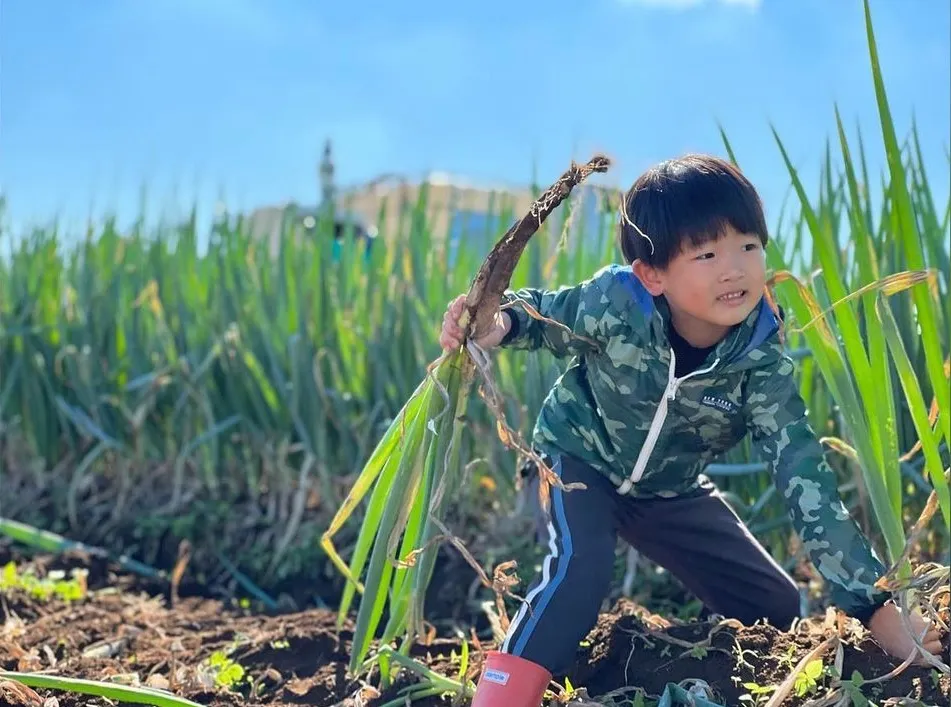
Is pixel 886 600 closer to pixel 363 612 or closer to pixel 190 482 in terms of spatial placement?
pixel 363 612

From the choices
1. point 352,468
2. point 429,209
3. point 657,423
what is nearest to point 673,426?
point 657,423

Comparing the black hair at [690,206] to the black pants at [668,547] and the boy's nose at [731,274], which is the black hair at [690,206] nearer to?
the boy's nose at [731,274]

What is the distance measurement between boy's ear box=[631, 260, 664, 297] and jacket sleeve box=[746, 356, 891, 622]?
181mm

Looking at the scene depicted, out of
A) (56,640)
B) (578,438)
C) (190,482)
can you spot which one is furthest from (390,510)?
(190,482)

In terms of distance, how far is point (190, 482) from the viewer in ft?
9.27

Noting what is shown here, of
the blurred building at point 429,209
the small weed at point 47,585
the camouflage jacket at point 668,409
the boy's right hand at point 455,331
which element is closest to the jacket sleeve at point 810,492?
the camouflage jacket at point 668,409

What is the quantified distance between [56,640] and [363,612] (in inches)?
29.9

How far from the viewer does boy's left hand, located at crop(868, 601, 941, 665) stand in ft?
3.92

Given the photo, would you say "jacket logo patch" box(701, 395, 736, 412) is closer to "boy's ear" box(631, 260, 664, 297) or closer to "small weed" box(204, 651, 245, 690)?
"boy's ear" box(631, 260, 664, 297)

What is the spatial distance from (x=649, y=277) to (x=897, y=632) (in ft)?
1.79

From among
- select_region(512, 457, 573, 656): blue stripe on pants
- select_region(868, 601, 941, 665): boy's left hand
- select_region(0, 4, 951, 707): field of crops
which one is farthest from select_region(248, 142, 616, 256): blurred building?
select_region(868, 601, 941, 665): boy's left hand

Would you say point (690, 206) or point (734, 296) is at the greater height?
point (690, 206)

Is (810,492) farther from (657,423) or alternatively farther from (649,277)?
(649,277)

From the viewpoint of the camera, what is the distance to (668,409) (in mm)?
1408
